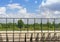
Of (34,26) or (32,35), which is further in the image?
(34,26)

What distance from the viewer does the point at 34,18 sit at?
51.9ft

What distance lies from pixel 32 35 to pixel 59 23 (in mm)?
2874

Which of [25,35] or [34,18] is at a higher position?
[34,18]

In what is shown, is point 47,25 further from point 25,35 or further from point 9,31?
point 9,31

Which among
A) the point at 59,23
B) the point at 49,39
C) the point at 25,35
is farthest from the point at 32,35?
the point at 59,23

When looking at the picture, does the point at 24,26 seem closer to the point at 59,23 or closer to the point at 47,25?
the point at 47,25

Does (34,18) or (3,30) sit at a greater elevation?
(34,18)

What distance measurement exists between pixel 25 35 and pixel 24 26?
1389 mm

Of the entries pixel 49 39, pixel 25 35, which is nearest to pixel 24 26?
pixel 25 35

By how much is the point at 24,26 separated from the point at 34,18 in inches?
50.3

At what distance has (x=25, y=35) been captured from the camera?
14969 mm

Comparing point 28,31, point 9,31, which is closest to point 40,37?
point 28,31

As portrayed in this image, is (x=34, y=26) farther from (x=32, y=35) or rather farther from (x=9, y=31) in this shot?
(x=9, y=31)

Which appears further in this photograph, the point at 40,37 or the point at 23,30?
the point at 23,30
